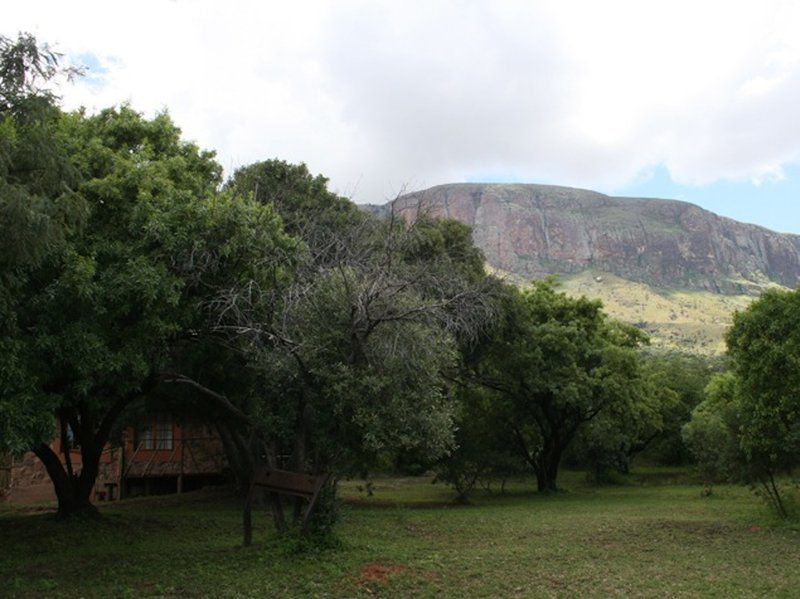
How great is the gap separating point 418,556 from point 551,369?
16608 mm

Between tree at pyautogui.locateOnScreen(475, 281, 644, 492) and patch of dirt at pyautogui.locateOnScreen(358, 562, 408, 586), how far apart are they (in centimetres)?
1467

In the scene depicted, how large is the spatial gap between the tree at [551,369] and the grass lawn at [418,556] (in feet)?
21.2

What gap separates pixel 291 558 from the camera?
38.9 feet

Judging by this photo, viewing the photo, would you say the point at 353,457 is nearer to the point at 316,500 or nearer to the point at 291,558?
→ the point at 316,500

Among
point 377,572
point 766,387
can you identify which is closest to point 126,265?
point 377,572

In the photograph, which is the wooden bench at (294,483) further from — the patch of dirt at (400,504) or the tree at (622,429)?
the tree at (622,429)

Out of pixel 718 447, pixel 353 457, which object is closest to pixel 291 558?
pixel 353 457

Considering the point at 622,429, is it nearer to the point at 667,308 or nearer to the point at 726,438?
the point at 726,438

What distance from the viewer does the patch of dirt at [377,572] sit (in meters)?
10.6

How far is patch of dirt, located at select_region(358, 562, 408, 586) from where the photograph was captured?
34.9 feet

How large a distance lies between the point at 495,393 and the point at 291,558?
1989cm

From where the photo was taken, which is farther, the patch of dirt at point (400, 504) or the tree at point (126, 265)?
the patch of dirt at point (400, 504)

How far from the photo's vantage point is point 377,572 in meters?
11.1

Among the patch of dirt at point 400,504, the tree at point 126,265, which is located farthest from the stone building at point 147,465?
→ the tree at point 126,265
